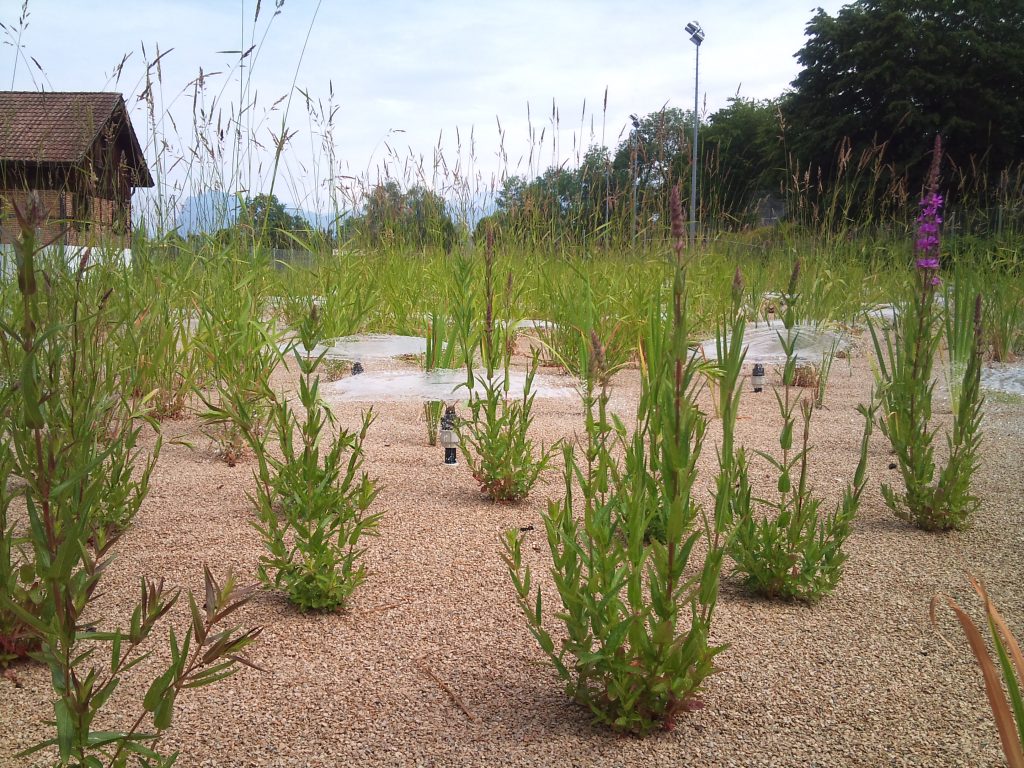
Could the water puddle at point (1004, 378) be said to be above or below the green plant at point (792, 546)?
above

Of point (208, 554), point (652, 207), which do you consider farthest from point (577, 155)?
point (208, 554)

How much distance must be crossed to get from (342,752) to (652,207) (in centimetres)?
587

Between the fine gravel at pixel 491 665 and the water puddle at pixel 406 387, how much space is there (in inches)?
43.4

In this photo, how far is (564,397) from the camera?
4168mm

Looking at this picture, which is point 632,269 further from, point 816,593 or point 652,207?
point 816,593

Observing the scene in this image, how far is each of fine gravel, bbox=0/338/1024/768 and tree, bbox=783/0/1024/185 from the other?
63.1 feet

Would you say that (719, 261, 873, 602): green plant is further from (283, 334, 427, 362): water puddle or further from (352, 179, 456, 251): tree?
(352, 179, 456, 251): tree

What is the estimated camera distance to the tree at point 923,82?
1983cm

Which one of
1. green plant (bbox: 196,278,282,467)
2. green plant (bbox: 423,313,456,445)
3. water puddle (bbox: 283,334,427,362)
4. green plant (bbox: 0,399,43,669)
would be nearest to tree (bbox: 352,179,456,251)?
water puddle (bbox: 283,334,427,362)

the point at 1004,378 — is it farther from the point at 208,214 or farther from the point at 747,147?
the point at 747,147

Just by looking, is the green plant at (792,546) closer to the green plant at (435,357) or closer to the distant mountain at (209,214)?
the green plant at (435,357)

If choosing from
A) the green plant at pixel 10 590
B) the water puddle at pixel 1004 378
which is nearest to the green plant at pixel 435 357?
the green plant at pixel 10 590

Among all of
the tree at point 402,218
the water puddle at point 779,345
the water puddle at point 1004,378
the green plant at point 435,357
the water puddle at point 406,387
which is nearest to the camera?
the green plant at point 435,357

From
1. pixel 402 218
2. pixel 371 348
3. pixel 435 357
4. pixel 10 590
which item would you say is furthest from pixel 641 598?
pixel 402 218
